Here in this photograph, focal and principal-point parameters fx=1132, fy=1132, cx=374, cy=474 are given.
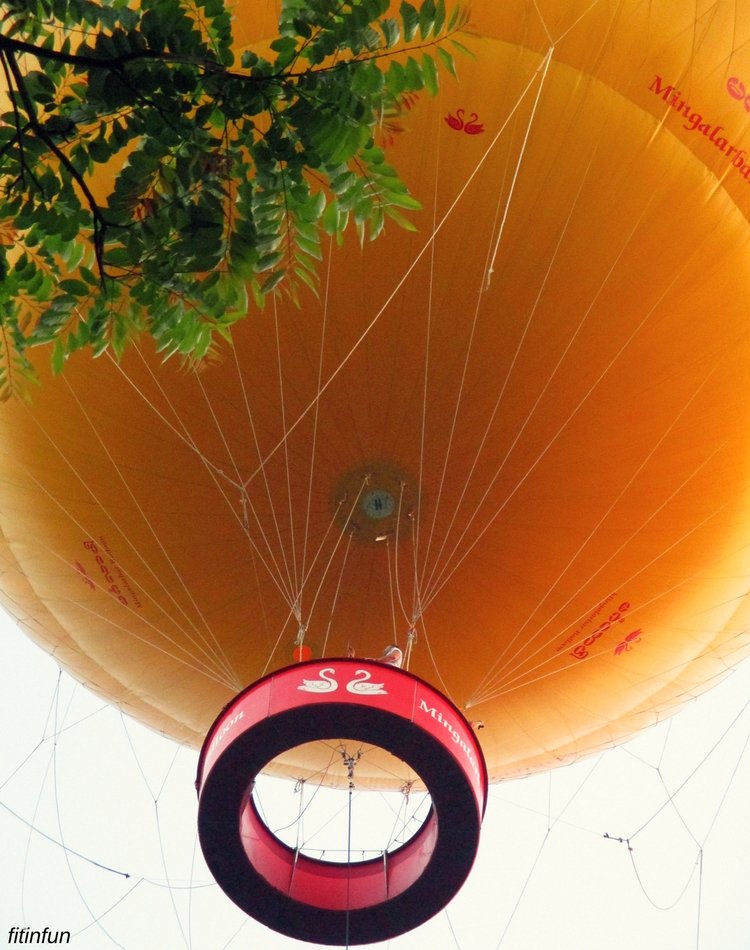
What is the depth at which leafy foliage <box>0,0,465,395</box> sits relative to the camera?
10.0 ft

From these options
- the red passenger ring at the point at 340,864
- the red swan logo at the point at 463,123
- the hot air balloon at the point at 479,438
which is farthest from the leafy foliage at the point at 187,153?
the red swan logo at the point at 463,123

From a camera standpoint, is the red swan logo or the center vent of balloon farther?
the center vent of balloon

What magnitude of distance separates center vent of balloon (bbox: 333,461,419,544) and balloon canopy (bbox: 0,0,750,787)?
0.02 meters

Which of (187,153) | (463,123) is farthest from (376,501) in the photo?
(187,153)

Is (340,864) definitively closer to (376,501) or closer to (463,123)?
(376,501)

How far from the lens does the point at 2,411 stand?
796cm

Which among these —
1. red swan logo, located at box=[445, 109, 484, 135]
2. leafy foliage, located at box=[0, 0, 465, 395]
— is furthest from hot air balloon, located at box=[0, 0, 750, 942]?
leafy foliage, located at box=[0, 0, 465, 395]

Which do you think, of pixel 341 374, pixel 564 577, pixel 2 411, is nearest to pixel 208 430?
pixel 341 374

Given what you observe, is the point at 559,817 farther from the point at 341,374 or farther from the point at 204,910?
the point at 341,374

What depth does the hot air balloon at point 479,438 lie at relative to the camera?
278 inches

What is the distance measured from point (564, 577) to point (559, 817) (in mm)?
8805

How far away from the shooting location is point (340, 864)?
7.23m

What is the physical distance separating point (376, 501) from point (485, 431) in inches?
37.4

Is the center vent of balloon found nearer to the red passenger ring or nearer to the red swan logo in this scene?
the red passenger ring
